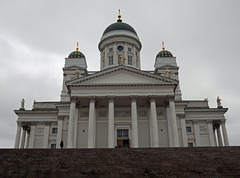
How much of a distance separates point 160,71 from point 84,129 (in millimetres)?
19464

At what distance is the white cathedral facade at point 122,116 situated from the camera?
27438mm

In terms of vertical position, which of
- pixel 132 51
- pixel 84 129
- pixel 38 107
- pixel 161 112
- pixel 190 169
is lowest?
pixel 190 169

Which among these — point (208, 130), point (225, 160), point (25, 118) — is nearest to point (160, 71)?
point (208, 130)

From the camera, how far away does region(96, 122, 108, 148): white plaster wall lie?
29062 mm

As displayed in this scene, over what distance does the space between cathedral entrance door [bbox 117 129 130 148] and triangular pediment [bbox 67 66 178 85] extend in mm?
6070

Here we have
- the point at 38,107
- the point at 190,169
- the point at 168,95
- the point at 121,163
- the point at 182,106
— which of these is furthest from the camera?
the point at 38,107

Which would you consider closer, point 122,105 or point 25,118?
point 122,105

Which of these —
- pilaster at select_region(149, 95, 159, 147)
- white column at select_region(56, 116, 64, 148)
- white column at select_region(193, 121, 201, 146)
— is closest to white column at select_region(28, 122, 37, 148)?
white column at select_region(56, 116, 64, 148)

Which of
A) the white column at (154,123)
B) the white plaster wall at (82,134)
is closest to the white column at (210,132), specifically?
the white column at (154,123)

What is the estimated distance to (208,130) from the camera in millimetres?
36469

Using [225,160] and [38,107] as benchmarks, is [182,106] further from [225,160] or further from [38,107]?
[38,107]

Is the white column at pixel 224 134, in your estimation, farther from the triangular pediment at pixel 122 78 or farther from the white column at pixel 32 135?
the white column at pixel 32 135

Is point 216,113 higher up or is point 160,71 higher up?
point 160,71

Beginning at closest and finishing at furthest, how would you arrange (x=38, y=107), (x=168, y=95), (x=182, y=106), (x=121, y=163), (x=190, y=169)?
1. (x=190, y=169)
2. (x=121, y=163)
3. (x=168, y=95)
4. (x=182, y=106)
5. (x=38, y=107)
